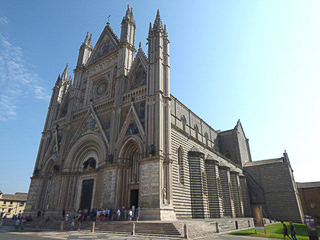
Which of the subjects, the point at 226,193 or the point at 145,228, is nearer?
the point at 145,228

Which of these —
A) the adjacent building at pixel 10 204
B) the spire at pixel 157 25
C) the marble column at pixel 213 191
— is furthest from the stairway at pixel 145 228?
the adjacent building at pixel 10 204

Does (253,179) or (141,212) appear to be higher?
(253,179)

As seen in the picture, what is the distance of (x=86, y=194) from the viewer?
24594 millimetres

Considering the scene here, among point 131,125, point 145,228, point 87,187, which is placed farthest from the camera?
point 87,187

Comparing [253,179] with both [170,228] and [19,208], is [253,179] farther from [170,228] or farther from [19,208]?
[19,208]

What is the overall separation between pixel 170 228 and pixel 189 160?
10925 millimetres

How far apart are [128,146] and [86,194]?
8210mm

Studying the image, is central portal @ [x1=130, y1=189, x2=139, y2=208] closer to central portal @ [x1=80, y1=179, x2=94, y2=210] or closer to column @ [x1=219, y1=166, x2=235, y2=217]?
central portal @ [x1=80, y1=179, x2=94, y2=210]

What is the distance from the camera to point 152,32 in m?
25.8

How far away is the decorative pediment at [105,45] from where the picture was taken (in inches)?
1236

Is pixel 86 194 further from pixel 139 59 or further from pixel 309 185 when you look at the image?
pixel 309 185

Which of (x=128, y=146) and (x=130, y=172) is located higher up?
(x=128, y=146)

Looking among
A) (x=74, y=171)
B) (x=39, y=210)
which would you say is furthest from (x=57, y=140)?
(x=39, y=210)

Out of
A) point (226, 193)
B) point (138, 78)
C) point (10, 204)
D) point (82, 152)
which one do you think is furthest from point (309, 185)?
point (10, 204)
